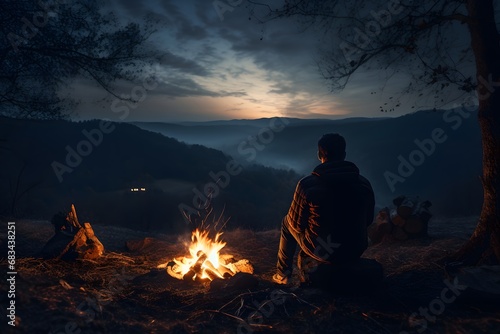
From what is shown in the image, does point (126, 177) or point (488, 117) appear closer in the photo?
point (488, 117)

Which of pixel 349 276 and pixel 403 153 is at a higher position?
pixel 403 153

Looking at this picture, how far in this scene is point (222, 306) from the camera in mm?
4008

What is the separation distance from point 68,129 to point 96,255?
5975cm

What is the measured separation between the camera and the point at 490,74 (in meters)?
5.11

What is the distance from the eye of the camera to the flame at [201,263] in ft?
17.9

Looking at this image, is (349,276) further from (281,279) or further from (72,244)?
(72,244)

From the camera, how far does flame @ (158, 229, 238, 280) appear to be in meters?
5.46

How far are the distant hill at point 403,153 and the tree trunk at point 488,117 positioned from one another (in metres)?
24.1

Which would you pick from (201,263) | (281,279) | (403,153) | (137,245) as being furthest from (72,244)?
(403,153)

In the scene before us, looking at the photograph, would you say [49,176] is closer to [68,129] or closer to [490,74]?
[68,129]

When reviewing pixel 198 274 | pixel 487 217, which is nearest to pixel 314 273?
pixel 198 274

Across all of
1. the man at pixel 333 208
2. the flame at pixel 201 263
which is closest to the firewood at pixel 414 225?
the man at pixel 333 208

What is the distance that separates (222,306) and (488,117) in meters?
5.29

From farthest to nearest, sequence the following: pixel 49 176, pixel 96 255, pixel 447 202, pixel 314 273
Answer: pixel 49 176, pixel 447 202, pixel 96 255, pixel 314 273
